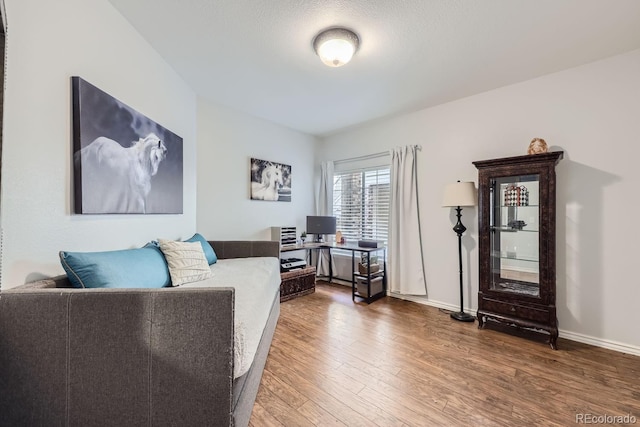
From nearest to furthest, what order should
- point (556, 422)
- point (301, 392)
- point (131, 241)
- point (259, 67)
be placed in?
point (556, 422), point (301, 392), point (131, 241), point (259, 67)

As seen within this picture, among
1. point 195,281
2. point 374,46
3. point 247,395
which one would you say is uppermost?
point 374,46

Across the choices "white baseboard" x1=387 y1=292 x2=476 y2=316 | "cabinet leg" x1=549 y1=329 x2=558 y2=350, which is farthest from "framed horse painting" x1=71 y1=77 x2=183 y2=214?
"cabinet leg" x1=549 y1=329 x2=558 y2=350

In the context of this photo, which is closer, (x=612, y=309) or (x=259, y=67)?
(x=612, y=309)

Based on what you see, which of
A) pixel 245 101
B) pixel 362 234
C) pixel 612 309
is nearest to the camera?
pixel 612 309

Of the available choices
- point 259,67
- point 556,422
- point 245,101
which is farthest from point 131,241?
point 556,422

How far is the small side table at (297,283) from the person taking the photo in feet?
10.9

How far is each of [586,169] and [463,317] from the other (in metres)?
1.81

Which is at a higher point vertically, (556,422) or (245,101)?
(245,101)

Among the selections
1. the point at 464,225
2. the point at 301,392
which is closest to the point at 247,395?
the point at 301,392

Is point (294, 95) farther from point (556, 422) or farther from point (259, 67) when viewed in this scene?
point (556, 422)

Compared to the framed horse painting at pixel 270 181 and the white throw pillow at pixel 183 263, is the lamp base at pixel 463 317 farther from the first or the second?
the framed horse painting at pixel 270 181

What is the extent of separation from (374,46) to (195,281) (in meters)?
2.37

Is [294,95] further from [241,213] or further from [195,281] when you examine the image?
[195,281]

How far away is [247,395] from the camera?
132 cm
